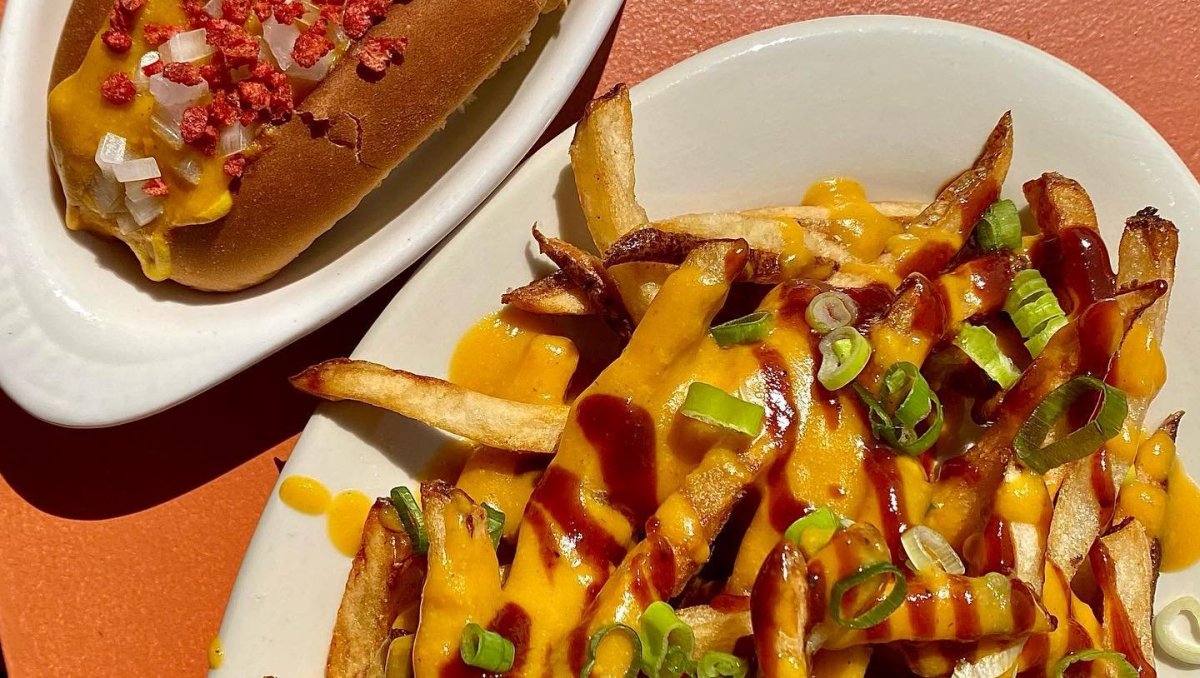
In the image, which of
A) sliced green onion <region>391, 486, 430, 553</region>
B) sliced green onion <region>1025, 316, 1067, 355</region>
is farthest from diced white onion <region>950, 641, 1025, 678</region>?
sliced green onion <region>391, 486, 430, 553</region>

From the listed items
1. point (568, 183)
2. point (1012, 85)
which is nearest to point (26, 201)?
point (568, 183)

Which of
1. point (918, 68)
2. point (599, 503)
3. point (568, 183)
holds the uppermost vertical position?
point (918, 68)

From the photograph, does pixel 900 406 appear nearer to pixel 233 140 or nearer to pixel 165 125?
pixel 233 140

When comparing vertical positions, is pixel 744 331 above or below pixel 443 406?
above

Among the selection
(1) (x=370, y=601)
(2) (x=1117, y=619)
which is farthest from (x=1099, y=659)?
(1) (x=370, y=601)

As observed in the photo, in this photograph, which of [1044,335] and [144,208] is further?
[144,208]

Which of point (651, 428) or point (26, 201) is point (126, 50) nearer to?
point (26, 201)

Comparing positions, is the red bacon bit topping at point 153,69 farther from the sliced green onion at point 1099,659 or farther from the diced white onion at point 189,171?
the sliced green onion at point 1099,659
